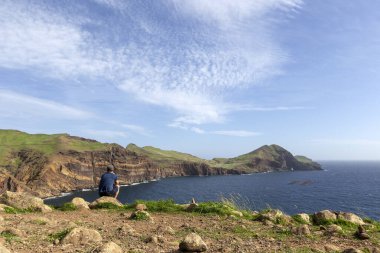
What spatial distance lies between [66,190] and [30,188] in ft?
54.9

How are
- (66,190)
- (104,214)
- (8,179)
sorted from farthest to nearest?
(66,190) < (8,179) < (104,214)

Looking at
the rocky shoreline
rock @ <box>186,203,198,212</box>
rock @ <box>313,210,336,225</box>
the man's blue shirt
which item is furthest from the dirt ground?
the man's blue shirt

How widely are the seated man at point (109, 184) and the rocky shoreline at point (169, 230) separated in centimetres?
76

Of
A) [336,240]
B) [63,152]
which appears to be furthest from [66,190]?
[336,240]

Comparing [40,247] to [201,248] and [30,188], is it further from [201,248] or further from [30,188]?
[30,188]

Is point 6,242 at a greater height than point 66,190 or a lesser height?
greater

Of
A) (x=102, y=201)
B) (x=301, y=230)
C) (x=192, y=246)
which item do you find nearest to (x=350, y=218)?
(x=301, y=230)

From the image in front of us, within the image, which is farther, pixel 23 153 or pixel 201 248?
Result: pixel 23 153

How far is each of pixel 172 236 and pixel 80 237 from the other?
3245 millimetres

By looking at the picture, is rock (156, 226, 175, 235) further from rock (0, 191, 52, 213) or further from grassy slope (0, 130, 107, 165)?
grassy slope (0, 130, 107, 165)

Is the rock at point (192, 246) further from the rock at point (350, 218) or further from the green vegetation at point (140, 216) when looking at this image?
the rock at point (350, 218)

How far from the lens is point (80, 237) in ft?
32.7

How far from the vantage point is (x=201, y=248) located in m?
9.29

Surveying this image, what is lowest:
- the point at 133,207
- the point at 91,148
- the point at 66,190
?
the point at 66,190
